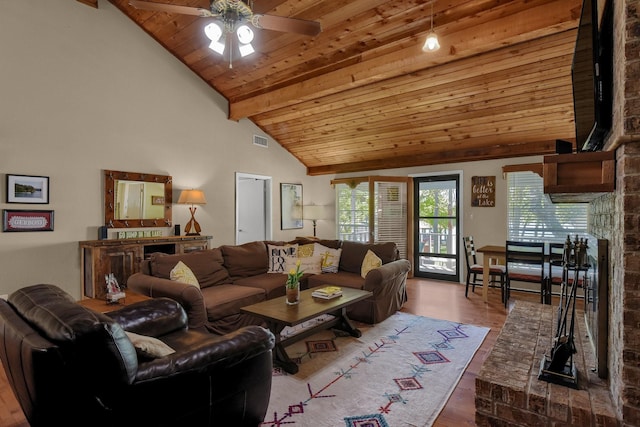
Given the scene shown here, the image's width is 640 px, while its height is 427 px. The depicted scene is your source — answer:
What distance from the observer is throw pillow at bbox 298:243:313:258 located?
4.64m

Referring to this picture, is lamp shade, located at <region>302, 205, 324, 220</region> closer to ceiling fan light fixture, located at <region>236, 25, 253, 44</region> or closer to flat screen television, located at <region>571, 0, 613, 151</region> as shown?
ceiling fan light fixture, located at <region>236, 25, 253, 44</region>

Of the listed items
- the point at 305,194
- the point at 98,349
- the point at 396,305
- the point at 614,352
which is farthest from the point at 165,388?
the point at 305,194

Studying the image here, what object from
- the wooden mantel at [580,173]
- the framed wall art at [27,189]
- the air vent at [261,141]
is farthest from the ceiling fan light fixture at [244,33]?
the air vent at [261,141]

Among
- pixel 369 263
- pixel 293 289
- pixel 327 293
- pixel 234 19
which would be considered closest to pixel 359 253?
pixel 369 263

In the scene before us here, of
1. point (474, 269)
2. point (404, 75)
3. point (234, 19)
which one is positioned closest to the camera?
point (234, 19)

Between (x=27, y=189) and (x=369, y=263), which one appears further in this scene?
(x=369, y=263)

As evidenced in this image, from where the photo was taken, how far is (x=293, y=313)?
277 centimetres

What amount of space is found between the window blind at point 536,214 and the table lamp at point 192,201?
4.99m

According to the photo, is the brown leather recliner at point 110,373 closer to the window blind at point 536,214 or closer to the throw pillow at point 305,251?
the throw pillow at point 305,251

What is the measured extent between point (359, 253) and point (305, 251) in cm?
74

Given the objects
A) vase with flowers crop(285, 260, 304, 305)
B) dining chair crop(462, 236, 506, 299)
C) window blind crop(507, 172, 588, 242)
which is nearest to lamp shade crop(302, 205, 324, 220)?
dining chair crop(462, 236, 506, 299)

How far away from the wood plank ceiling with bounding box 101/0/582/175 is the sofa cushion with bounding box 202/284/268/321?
9.39 ft

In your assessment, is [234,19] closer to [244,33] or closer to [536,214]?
[244,33]

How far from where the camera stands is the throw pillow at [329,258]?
4.57 metres
